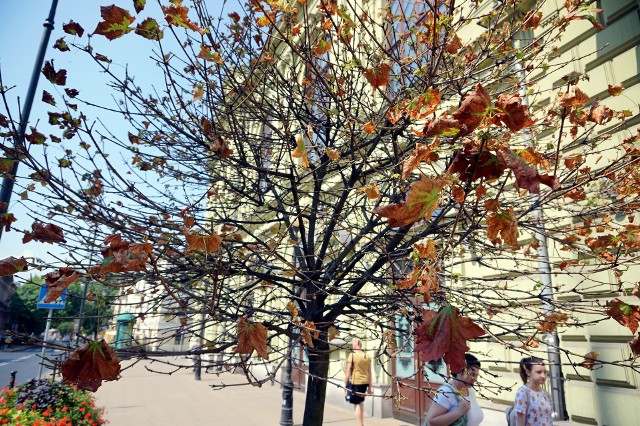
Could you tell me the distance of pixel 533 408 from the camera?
12.6 feet

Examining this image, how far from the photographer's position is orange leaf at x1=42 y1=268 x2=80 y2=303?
64.0 inches

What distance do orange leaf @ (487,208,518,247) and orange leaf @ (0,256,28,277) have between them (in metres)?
2.17

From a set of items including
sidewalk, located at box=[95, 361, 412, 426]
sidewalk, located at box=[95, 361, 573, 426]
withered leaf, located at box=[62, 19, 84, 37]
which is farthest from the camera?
sidewalk, located at box=[95, 361, 412, 426]

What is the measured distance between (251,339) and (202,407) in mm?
10578

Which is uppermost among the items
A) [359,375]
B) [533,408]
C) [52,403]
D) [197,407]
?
[533,408]

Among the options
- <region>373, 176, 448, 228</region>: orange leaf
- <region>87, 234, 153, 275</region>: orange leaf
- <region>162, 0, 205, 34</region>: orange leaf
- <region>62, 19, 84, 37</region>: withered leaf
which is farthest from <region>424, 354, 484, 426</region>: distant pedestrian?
<region>62, 19, 84, 37</region>: withered leaf

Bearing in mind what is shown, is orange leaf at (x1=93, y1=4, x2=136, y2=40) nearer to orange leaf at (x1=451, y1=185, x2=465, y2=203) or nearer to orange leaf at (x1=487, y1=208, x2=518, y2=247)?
orange leaf at (x1=451, y1=185, x2=465, y2=203)

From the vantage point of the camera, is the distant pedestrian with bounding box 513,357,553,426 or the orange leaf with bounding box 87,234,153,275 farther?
the distant pedestrian with bounding box 513,357,553,426

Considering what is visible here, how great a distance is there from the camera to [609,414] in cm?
530

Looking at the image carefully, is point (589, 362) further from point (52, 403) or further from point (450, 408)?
point (52, 403)

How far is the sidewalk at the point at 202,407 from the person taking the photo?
886cm

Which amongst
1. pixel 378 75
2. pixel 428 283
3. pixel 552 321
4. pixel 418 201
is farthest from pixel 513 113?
pixel 552 321

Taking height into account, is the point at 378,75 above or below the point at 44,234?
above

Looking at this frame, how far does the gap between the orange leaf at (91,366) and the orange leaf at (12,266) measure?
68cm
